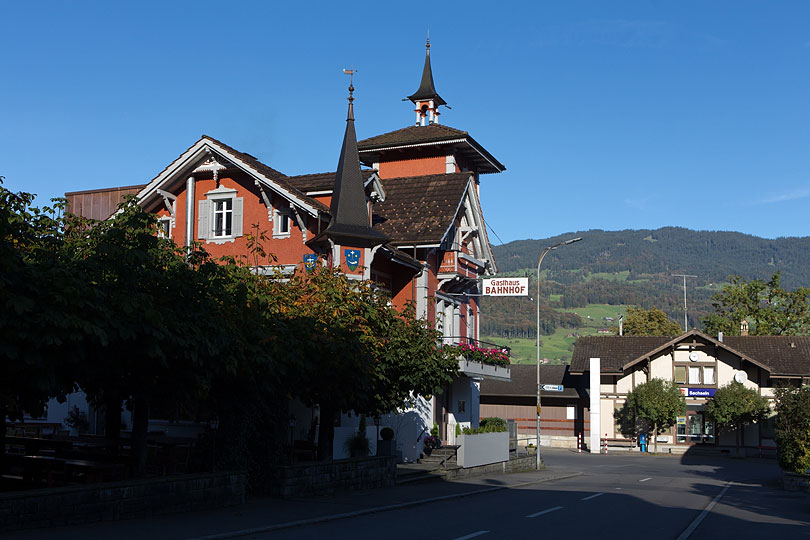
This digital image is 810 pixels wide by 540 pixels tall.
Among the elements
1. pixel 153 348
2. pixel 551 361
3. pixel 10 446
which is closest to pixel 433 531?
pixel 153 348

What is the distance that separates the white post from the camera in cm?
5356

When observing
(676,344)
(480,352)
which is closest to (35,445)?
(480,352)

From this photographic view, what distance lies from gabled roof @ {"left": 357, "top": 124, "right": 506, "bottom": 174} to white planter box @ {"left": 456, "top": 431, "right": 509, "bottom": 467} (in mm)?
14557

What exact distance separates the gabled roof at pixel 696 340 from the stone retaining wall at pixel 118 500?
4171cm

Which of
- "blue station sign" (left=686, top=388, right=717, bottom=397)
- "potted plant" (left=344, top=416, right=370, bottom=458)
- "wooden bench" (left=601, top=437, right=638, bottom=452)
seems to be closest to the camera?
"potted plant" (left=344, top=416, right=370, bottom=458)

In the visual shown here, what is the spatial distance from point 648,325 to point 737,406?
40.0 metres

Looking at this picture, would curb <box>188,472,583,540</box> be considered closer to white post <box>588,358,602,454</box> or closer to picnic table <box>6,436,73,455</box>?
picnic table <box>6,436,73,455</box>

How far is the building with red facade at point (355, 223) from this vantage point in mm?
28656

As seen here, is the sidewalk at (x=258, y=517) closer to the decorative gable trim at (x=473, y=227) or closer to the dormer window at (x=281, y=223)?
the dormer window at (x=281, y=223)

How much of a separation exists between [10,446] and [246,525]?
9.71 metres

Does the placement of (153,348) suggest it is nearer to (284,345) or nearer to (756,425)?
(284,345)

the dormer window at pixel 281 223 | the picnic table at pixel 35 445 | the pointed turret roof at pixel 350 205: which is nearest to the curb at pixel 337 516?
the picnic table at pixel 35 445

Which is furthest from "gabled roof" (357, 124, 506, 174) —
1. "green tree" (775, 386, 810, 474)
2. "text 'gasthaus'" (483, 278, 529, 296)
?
"green tree" (775, 386, 810, 474)

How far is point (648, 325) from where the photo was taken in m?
89.8
